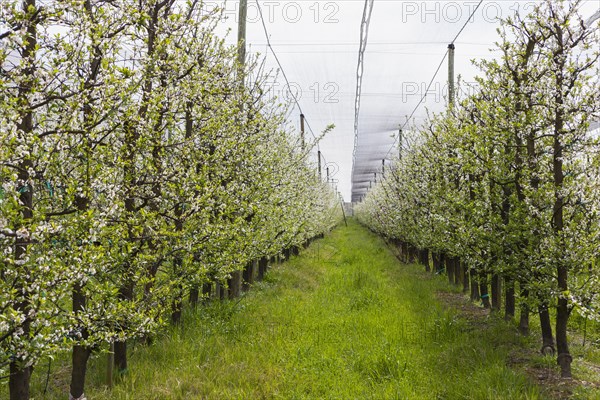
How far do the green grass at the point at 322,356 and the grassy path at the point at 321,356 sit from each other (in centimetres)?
2

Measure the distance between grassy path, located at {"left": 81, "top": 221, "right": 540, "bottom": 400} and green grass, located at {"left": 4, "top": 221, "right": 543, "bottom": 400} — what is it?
0.06 ft

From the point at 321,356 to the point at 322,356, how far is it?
0.14ft

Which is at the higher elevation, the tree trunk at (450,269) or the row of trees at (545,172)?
the row of trees at (545,172)

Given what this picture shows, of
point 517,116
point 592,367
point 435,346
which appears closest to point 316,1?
point 517,116

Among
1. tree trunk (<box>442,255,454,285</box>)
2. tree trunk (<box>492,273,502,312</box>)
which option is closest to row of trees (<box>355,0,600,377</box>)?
tree trunk (<box>492,273,502,312</box>)

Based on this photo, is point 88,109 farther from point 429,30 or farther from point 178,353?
point 429,30

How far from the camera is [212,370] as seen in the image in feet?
21.0

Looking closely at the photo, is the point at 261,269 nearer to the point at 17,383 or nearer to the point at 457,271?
the point at 457,271

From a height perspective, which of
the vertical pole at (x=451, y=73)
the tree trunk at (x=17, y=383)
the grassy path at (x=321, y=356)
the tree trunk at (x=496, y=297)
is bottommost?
the grassy path at (x=321, y=356)

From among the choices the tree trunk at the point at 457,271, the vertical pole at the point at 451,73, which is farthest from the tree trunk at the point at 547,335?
the vertical pole at the point at 451,73

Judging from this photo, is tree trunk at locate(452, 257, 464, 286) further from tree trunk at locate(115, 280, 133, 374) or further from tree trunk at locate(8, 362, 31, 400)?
tree trunk at locate(8, 362, 31, 400)

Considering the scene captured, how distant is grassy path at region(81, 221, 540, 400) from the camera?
230 inches

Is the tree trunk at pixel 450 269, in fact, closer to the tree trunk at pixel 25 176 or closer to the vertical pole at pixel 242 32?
the vertical pole at pixel 242 32

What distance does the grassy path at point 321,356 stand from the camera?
5844 mm
